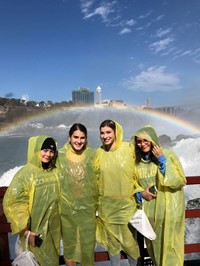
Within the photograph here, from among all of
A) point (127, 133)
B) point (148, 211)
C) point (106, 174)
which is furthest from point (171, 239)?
point (127, 133)

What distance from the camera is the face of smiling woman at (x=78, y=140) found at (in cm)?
243

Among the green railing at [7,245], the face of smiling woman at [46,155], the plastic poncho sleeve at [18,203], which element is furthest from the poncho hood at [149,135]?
the plastic poncho sleeve at [18,203]

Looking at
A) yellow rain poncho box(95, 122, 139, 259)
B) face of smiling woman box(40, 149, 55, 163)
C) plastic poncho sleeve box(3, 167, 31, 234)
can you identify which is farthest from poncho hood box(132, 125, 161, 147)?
plastic poncho sleeve box(3, 167, 31, 234)

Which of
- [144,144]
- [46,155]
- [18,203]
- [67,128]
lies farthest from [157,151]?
[67,128]

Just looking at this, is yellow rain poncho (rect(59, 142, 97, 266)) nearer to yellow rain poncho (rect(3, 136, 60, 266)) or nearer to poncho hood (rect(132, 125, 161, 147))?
yellow rain poncho (rect(3, 136, 60, 266))

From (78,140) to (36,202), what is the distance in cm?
63

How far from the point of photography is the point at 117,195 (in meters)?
2.56

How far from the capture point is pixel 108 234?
2.62m

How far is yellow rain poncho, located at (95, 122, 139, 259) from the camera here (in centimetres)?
254

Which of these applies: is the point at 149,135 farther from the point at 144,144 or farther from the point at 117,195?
the point at 117,195

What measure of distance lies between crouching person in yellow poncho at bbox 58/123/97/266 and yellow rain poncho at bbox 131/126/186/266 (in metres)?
0.48

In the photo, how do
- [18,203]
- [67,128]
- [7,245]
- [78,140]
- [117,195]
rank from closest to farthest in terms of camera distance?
1. [18,203]
2. [78,140]
3. [117,195]
4. [7,245]
5. [67,128]

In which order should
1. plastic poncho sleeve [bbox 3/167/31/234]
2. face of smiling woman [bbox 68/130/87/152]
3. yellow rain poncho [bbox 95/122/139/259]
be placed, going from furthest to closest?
yellow rain poncho [bbox 95/122/139/259], face of smiling woman [bbox 68/130/87/152], plastic poncho sleeve [bbox 3/167/31/234]

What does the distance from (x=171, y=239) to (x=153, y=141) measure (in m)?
0.89
